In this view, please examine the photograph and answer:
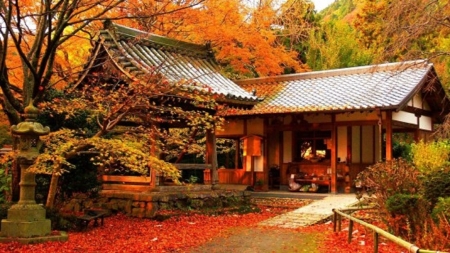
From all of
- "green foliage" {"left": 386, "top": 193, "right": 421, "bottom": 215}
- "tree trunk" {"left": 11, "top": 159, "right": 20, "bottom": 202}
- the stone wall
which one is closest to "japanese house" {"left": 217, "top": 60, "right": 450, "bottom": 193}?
the stone wall

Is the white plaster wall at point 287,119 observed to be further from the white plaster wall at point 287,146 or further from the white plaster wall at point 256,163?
the white plaster wall at point 256,163

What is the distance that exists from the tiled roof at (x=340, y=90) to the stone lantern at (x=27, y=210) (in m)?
7.37

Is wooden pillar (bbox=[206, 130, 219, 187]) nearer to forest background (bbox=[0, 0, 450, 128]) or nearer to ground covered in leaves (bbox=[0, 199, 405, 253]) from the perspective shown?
ground covered in leaves (bbox=[0, 199, 405, 253])

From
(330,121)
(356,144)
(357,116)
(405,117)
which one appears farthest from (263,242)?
(405,117)

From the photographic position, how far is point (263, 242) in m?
10.0

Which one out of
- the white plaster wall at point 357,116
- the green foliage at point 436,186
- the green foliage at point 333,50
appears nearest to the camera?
the green foliage at point 436,186

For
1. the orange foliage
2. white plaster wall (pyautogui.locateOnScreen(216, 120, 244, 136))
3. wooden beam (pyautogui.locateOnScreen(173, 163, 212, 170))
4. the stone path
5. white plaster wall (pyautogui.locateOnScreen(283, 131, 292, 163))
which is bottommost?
the stone path

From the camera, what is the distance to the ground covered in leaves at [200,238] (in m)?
9.09

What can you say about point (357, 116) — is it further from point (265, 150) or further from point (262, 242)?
point (262, 242)

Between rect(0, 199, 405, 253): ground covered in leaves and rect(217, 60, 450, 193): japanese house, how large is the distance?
5.52 meters

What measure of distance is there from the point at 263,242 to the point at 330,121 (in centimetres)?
911

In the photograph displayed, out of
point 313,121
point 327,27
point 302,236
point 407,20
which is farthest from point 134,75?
point 327,27

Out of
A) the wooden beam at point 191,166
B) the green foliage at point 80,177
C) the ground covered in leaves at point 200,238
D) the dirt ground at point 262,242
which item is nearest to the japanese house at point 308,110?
the wooden beam at point 191,166

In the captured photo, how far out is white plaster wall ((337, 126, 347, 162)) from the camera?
18.5m
